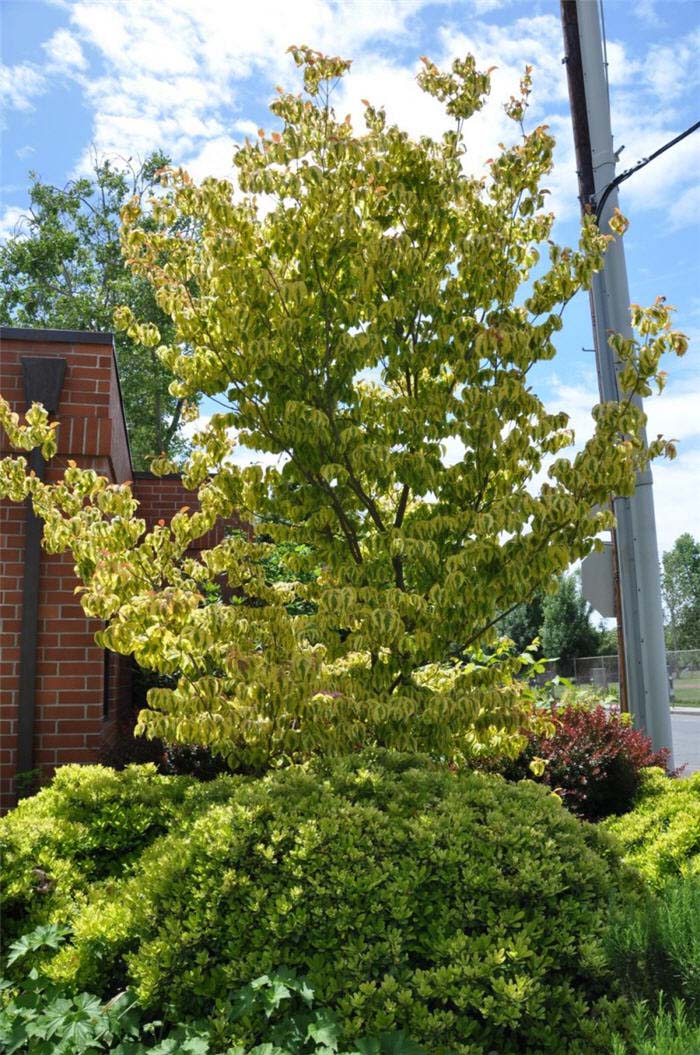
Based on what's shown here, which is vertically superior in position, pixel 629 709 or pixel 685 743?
pixel 629 709

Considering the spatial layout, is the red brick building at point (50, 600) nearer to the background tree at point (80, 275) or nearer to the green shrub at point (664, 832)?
the green shrub at point (664, 832)

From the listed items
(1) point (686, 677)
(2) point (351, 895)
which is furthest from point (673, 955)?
(1) point (686, 677)

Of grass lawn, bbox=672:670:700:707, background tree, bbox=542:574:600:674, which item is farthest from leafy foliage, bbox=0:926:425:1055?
background tree, bbox=542:574:600:674

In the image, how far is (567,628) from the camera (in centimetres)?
4150

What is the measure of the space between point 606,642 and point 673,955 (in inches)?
1743

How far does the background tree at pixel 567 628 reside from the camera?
4134 cm

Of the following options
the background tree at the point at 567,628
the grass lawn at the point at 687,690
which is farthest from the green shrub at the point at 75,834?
the background tree at the point at 567,628

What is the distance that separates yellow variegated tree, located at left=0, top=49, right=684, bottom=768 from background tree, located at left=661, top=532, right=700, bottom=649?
67918 millimetres

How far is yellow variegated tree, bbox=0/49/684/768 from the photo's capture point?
4789mm

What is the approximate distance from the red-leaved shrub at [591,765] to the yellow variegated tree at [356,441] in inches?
54.1

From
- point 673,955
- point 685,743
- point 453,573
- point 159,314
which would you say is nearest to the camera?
point 673,955

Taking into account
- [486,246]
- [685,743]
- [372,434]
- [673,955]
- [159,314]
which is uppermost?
[159,314]

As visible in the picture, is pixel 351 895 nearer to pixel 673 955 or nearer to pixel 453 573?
pixel 673 955

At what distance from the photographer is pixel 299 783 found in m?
3.81
